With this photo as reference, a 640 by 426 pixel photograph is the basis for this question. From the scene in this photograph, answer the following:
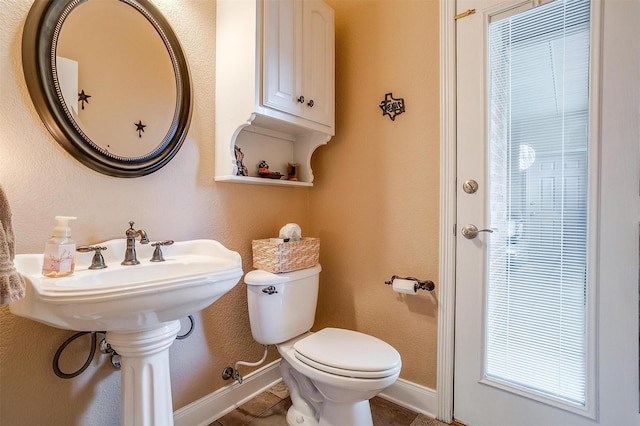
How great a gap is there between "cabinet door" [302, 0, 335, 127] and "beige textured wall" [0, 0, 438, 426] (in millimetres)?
155

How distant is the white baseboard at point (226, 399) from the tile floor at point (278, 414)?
0.10 feet

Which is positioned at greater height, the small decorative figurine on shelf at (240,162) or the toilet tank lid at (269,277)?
the small decorative figurine on shelf at (240,162)

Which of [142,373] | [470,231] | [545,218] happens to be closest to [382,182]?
[470,231]

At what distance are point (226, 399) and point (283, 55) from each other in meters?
1.71

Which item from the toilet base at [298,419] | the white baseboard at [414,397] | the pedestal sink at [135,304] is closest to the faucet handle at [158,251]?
the pedestal sink at [135,304]

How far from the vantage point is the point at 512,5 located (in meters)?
1.29

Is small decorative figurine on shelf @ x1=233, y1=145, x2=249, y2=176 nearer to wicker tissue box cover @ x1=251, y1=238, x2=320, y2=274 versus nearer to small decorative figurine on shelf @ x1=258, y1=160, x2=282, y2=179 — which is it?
small decorative figurine on shelf @ x1=258, y1=160, x2=282, y2=179

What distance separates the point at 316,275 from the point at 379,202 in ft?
1.73

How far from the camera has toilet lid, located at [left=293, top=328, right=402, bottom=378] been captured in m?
1.17

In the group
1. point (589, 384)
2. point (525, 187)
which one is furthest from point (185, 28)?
point (589, 384)

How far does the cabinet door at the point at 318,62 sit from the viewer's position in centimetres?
158

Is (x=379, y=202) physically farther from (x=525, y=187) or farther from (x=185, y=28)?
(x=185, y=28)

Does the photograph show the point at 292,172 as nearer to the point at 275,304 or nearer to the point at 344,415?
the point at 275,304

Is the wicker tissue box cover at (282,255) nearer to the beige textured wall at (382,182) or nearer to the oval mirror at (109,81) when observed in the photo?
the beige textured wall at (382,182)
